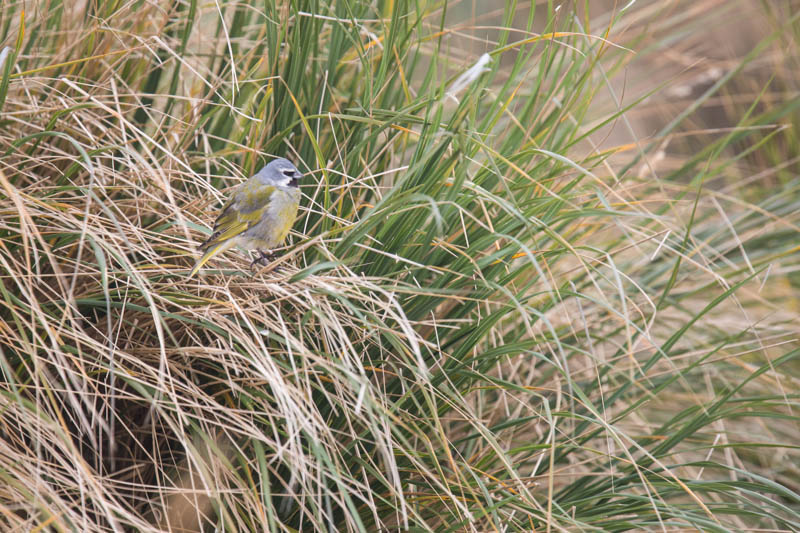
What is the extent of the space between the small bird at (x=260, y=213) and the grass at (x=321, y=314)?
0.08 m

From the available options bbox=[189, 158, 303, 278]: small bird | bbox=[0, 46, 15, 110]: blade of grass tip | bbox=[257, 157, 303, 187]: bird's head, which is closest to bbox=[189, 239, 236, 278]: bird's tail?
bbox=[189, 158, 303, 278]: small bird

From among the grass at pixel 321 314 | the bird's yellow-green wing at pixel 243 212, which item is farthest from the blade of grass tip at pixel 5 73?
the bird's yellow-green wing at pixel 243 212

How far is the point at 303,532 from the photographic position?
1.83 m

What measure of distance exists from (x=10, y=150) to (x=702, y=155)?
2.34m

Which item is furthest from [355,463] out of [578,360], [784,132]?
[784,132]

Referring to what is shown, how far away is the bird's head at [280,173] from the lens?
1.95m

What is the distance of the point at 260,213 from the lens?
184cm

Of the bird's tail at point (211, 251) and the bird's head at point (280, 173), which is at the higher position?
the bird's head at point (280, 173)

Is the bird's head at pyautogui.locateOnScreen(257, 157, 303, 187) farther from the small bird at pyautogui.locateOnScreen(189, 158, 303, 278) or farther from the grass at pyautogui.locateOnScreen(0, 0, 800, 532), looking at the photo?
the grass at pyautogui.locateOnScreen(0, 0, 800, 532)

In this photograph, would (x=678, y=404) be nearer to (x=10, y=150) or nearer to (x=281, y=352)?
(x=281, y=352)

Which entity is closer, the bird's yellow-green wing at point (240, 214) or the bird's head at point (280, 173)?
the bird's yellow-green wing at point (240, 214)

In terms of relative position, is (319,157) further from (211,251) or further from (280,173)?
(211,251)

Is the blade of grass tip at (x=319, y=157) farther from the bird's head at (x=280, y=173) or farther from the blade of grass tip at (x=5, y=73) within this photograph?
the blade of grass tip at (x=5, y=73)

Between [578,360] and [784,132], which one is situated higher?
[784,132]
